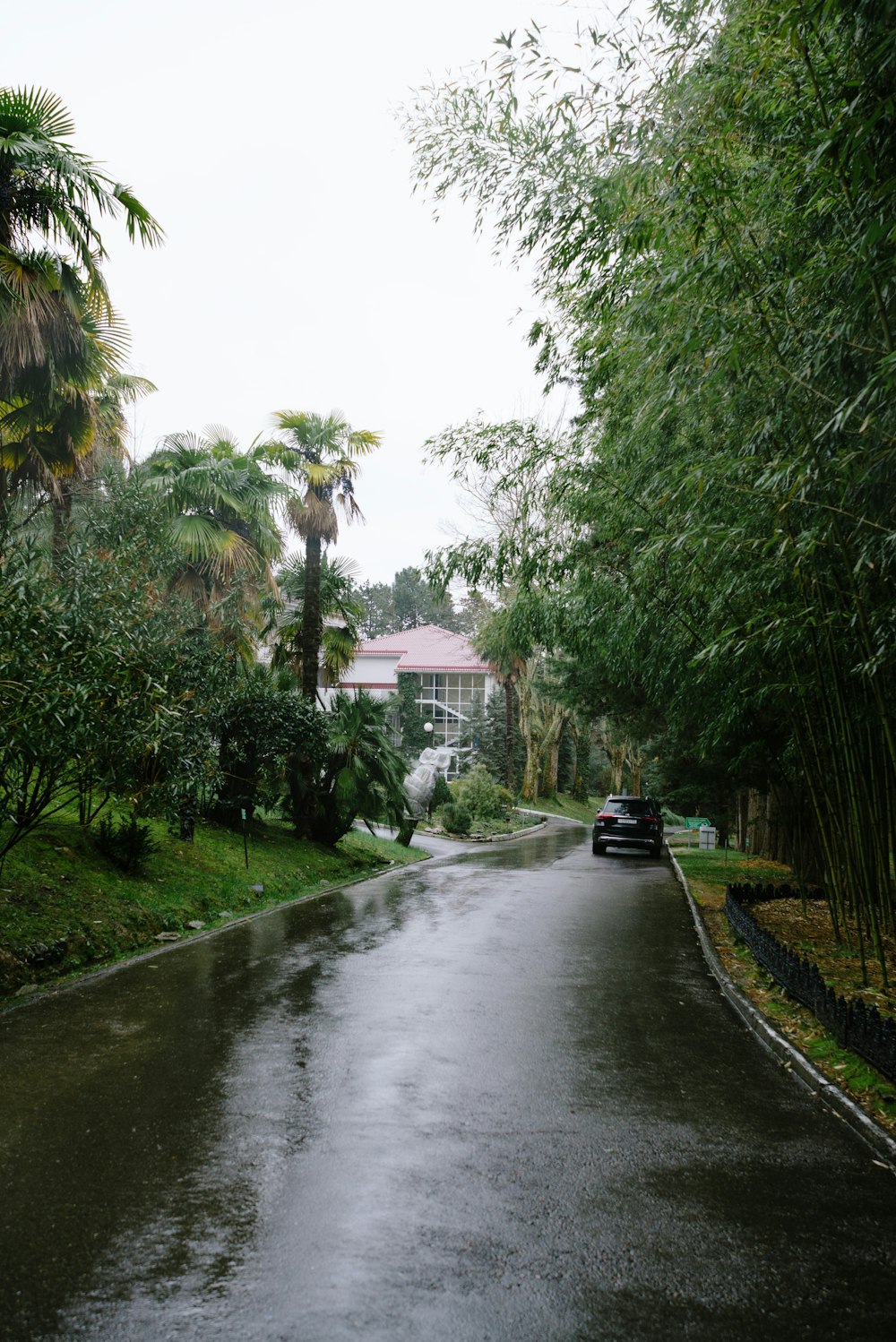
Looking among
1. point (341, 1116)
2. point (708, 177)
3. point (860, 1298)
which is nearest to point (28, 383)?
point (708, 177)

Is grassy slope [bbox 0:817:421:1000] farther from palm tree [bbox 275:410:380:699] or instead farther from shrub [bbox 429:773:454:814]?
shrub [bbox 429:773:454:814]

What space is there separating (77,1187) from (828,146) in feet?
17.9

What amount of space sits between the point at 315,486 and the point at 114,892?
10.5m

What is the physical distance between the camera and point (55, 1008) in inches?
267

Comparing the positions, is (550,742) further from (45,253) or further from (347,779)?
(45,253)

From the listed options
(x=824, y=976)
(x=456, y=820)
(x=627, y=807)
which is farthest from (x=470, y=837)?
(x=824, y=976)

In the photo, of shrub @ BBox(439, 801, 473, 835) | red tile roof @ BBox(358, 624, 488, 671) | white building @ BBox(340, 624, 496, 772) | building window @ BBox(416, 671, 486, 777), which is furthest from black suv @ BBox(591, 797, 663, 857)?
building window @ BBox(416, 671, 486, 777)

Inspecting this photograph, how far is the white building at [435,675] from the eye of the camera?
5581 cm

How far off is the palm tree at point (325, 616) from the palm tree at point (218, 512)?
0.68 meters

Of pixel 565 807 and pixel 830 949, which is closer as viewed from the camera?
pixel 830 949

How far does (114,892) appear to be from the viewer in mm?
10281

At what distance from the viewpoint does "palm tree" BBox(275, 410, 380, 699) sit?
18500mm

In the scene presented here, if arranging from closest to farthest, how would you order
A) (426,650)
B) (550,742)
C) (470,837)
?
(470,837), (550,742), (426,650)

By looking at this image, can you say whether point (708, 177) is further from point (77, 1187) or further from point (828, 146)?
point (77, 1187)
